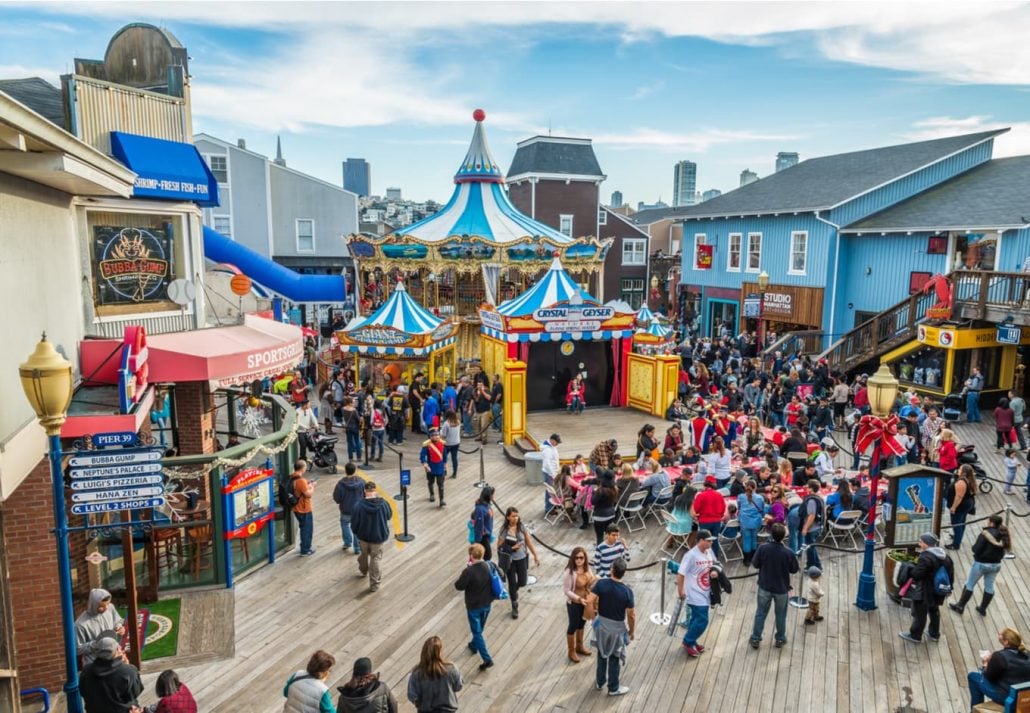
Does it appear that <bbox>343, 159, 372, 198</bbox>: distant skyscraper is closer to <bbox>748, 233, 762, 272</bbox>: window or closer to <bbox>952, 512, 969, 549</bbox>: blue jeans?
<bbox>748, 233, 762, 272</bbox>: window

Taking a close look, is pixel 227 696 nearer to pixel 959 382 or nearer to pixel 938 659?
pixel 938 659

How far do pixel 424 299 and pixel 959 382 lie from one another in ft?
54.8

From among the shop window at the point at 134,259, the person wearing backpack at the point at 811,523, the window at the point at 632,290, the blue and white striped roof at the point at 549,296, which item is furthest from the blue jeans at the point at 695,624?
the window at the point at 632,290

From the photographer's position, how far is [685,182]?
244 ft

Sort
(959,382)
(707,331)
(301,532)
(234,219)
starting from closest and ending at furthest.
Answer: (301,532), (959,382), (707,331), (234,219)

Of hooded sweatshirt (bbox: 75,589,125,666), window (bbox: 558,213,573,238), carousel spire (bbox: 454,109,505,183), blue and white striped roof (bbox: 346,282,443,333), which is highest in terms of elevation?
carousel spire (bbox: 454,109,505,183)

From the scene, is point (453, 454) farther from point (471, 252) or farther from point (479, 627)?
point (471, 252)

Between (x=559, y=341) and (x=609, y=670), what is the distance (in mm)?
11789

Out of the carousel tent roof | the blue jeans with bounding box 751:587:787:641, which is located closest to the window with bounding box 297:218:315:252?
the carousel tent roof

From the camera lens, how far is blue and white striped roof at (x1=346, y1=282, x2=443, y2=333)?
60.8 feet

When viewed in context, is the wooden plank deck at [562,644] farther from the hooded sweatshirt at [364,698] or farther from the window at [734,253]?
the window at [734,253]

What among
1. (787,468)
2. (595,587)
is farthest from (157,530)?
(787,468)

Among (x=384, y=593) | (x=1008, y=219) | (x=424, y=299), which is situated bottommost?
(x=384, y=593)

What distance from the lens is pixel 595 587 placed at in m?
6.88
